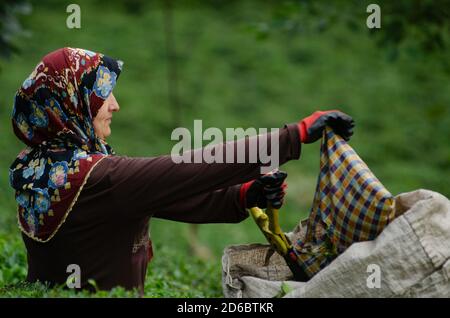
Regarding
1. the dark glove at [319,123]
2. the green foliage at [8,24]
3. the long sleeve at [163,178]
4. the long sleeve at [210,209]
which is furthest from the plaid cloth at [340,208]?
the green foliage at [8,24]

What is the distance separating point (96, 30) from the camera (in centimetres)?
1445

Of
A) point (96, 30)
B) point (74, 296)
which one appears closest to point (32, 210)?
point (74, 296)

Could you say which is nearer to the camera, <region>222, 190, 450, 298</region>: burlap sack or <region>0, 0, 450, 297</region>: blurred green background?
<region>222, 190, 450, 298</region>: burlap sack

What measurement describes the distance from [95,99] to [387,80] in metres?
10.7

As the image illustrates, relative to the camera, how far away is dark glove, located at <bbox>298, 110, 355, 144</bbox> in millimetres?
2893

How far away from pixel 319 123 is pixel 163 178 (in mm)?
647

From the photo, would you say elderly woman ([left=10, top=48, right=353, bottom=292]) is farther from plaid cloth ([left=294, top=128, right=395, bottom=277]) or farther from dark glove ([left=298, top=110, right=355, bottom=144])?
plaid cloth ([left=294, top=128, right=395, bottom=277])

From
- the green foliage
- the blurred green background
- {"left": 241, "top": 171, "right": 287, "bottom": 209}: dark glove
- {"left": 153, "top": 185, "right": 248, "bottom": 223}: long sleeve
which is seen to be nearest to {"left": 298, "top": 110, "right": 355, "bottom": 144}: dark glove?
{"left": 241, "top": 171, "right": 287, "bottom": 209}: dark glove

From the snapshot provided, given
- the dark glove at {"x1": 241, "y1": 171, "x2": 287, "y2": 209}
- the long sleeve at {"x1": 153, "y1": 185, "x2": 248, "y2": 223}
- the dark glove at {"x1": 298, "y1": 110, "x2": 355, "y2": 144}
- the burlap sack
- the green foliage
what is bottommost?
the burlap sack

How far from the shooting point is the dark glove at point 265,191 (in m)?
3.11

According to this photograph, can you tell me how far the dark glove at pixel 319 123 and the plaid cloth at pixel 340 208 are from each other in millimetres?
43

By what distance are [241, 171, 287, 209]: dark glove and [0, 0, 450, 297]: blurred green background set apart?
457cm

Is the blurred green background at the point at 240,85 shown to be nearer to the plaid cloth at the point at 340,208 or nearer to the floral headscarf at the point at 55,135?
the floral headscarf at the point at 55,135

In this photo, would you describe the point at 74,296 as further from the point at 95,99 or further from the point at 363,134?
the point at 363,134
